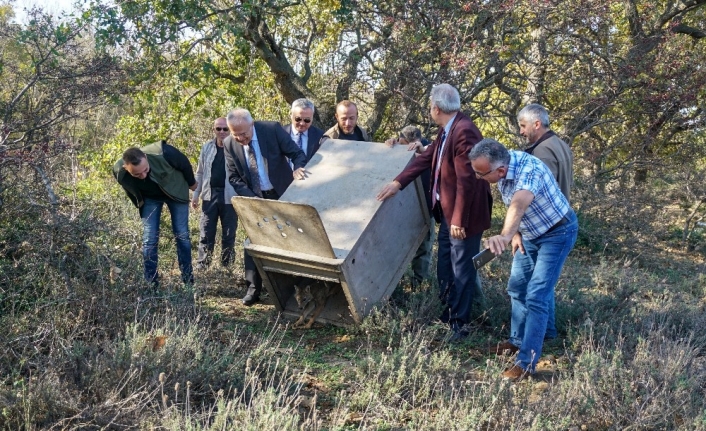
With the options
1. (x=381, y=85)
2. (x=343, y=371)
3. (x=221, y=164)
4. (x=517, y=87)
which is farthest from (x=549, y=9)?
(x=343, y=371)

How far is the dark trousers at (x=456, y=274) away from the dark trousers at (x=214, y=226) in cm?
243

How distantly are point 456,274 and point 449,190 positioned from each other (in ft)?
2.23

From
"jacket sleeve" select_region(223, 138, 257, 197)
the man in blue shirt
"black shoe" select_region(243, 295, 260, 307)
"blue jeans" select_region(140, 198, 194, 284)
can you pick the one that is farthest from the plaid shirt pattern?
"blue jeans" select_region(140, 198, 194, 284)

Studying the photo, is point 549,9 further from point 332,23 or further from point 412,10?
point 332,23

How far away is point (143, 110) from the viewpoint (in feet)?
34.7

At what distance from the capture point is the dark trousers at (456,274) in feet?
16.9

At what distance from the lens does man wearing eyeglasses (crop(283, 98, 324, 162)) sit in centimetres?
613

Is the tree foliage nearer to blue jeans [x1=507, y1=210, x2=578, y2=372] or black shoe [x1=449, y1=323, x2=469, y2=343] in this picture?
black shoe [x1=449, y1=323, x2=469, y2=343]

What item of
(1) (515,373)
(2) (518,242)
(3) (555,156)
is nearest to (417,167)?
(2) (518,242)

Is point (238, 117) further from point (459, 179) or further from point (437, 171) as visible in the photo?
point (459, 179)

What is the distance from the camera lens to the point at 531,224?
14.4ft

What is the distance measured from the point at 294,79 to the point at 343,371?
5.75 m

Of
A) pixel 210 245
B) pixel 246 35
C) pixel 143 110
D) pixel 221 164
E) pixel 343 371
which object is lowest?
pixel 343 371

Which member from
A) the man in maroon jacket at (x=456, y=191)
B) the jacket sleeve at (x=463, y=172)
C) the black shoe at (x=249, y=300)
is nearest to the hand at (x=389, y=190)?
the man in maroon jacket at (x=456, y=191)
